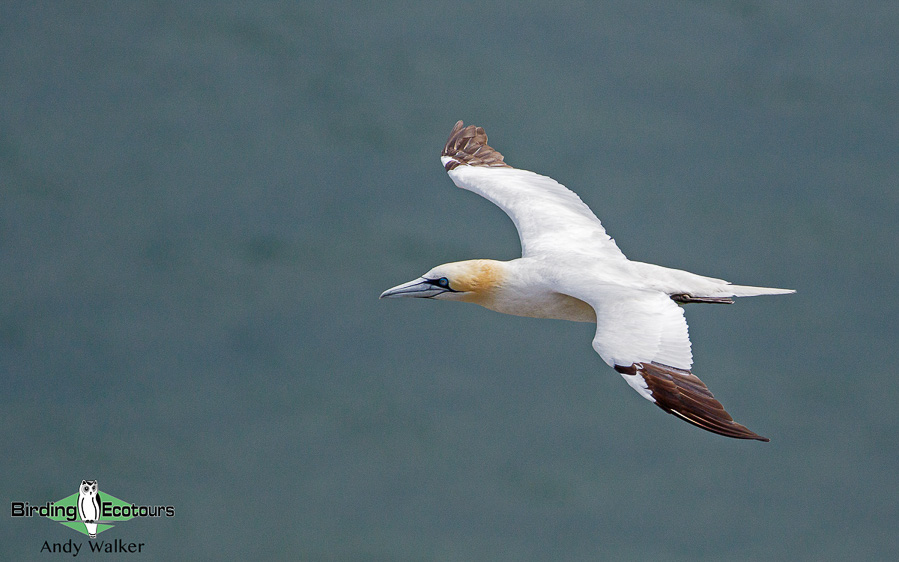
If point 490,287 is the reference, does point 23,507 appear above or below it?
above

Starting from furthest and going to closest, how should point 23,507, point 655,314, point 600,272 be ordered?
point 23,507, point 600,272, point 655,314

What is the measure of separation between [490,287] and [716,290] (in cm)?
221

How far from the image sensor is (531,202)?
13.6 m

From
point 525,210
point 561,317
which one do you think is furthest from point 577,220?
point 561,317

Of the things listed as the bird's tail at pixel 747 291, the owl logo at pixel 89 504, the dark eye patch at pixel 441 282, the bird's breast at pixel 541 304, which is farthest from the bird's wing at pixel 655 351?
the owl logo at pixel 89 504

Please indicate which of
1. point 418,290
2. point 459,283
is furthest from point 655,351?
point 418,290

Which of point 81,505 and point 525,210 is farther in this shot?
point 81,505

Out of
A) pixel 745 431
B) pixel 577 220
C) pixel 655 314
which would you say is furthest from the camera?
pixel 577 220

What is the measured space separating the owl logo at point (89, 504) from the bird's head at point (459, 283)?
592 cm

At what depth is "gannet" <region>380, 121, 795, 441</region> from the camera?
32.8 ft

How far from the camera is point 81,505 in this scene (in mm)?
16016

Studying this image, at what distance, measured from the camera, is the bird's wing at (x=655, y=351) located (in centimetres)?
969

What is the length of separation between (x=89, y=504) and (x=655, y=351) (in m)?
9.08

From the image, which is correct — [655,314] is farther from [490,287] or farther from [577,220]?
[577,220]
